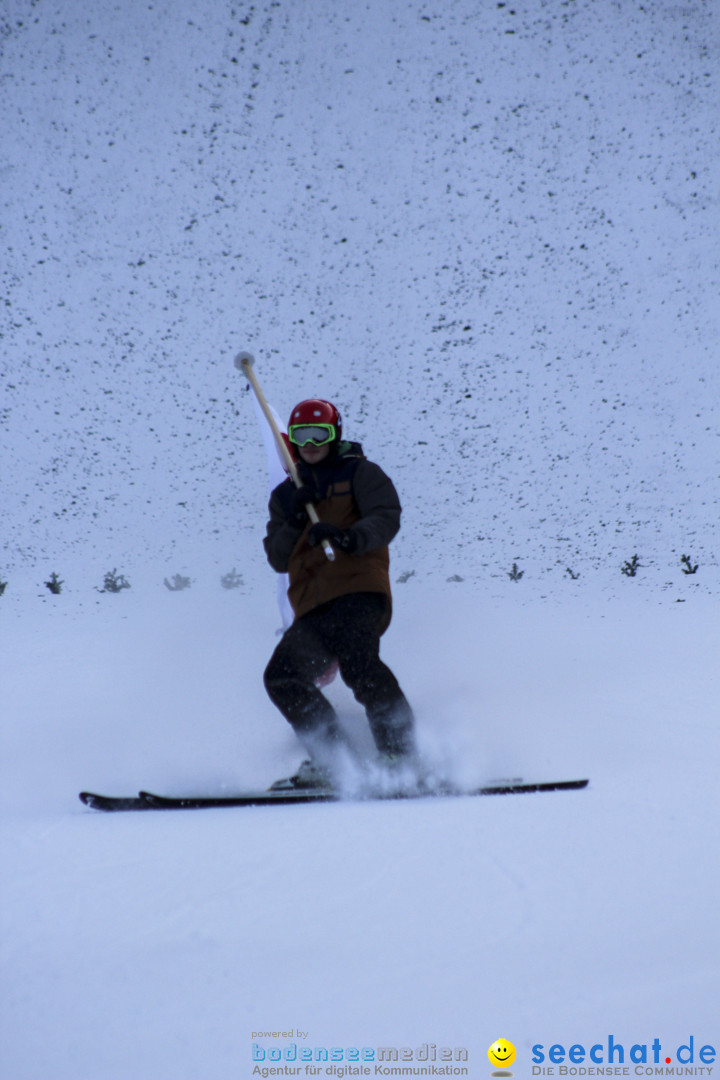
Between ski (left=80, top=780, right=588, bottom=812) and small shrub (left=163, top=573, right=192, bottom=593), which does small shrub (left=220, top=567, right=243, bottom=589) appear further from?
ski (left=80, top=780, right=588, bottom=812)

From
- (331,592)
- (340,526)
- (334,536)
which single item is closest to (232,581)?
(340,526)

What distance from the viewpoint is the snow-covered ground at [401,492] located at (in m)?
1.13

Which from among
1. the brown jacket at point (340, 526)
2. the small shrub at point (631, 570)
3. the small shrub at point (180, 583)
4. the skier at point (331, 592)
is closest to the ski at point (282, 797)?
the skier at point (331, 592)

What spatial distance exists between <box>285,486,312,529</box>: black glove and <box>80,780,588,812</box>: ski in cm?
116

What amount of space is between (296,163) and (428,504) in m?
9.94

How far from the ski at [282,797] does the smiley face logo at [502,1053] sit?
3.55 feet

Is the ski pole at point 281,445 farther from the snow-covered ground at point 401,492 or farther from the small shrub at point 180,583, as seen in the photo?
the small shrub at point 180,583

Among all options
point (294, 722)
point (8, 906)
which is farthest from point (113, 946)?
point (294, 722)

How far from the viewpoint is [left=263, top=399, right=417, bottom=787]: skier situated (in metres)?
2.39

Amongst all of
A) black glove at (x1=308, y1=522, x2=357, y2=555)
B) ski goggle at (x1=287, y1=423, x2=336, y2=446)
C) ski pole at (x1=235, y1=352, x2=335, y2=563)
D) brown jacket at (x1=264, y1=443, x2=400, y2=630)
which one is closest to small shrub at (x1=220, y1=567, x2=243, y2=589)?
ski pole at (x1=235, y1=352, x2=335, y2=563)

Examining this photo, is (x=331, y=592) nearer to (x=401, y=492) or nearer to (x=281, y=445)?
(x=281, y=445)

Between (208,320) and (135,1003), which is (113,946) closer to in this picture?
(135,1003)

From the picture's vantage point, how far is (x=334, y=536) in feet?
8.49

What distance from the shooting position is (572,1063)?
0.95 meters
